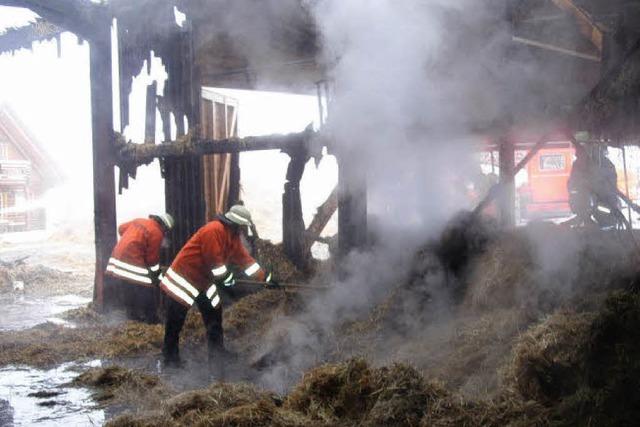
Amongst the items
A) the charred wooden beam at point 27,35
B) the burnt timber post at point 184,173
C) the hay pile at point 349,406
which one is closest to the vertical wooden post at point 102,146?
the burnt timber post at point 184,173

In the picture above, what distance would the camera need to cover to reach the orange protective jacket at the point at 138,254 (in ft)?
25.4

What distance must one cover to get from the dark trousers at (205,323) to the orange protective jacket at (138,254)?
4.01 ft

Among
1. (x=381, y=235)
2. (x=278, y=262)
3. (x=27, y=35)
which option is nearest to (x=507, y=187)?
(x=381, y=235)

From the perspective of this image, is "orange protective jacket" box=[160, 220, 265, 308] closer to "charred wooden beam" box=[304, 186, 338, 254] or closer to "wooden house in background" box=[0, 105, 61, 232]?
"charred wooden beam" box=[304, 186, 338, 254]

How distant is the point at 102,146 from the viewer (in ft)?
31.9

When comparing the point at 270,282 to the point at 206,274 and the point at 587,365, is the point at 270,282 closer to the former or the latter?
the point at 206,274

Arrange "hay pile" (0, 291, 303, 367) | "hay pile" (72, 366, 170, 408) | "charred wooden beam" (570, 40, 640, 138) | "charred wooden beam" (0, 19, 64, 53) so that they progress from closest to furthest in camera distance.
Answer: "hay pile" (72, 366, 170, 408), "charred wooden beam" (570, 40, 640, 138), "hay pile" (0, 291, 303, 367), "charred wooden beam" (0, 19, 64, 53)

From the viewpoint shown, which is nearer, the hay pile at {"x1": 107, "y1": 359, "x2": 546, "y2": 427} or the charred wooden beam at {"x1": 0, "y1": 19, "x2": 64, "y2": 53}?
the hay pile at {"x1": 107, "y1": 359, "x2": 546, "y2": 427}

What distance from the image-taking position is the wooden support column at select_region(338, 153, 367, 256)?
24.3 feet

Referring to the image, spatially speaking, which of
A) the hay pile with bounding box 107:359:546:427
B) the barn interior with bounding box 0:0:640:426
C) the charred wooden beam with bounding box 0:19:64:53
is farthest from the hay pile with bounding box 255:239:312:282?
the charred wooden beam with bounding box 0:19:64:53

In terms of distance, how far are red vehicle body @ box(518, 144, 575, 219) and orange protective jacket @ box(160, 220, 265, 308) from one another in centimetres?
1382

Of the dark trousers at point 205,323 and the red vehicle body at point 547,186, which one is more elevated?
the red vehicle body at point 547,186

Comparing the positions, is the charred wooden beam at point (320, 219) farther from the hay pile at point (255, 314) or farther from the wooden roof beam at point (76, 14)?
the wooden roof beam at point (76, 14)

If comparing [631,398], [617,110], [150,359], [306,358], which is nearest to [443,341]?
[306,358]
